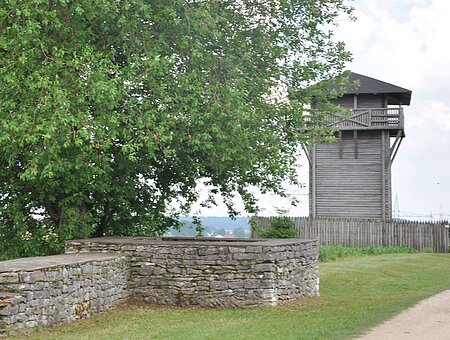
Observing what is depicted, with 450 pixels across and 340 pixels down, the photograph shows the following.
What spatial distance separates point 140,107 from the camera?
18.8 m

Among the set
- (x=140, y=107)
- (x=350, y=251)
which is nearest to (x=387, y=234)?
(x=350, y=251)

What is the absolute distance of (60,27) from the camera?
19.0m

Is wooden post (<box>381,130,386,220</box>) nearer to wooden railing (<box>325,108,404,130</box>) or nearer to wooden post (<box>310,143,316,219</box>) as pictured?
wooden railing (<box>325,108,404,130</box>)

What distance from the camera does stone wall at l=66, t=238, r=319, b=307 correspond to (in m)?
17.2

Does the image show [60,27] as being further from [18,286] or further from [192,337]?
[192,337]

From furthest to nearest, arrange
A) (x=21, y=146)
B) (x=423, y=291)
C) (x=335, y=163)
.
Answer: (x=335, y=163), (x=423, y=291), (x=21, y=146)

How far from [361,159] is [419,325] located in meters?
28.0

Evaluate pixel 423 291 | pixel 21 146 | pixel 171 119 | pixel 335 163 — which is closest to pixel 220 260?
pixel 171 119

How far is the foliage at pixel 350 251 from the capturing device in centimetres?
3186

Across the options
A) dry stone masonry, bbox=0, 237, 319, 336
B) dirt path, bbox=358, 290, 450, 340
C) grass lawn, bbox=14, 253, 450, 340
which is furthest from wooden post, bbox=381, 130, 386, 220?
dirt path, bbox=358, 290, 450, 340

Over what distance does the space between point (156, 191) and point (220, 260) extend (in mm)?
5791

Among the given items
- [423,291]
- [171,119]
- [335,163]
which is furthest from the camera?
[335,163]

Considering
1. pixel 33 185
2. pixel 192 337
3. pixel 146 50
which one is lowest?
pixel 192 337

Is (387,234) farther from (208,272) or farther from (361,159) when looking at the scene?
(208,272)
